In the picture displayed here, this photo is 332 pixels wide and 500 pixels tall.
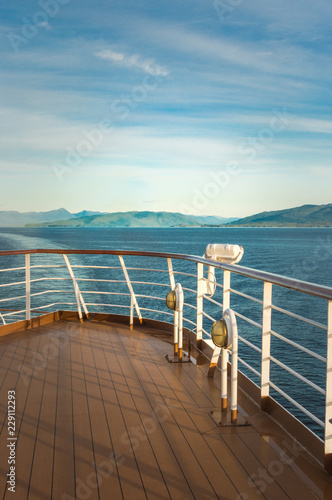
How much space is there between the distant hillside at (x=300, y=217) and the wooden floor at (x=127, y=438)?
156 meters

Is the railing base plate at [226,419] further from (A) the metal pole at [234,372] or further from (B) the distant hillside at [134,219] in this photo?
(B) the distant hillside at [134,219]

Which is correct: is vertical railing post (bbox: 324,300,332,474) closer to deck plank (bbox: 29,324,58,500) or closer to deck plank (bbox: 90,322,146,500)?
deck plank (bbox: 90,322,146,500)

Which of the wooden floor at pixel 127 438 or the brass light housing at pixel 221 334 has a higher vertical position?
the brass light housing at pixel 221 334

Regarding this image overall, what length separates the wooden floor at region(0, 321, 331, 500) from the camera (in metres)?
1.84

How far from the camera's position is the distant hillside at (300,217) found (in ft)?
504

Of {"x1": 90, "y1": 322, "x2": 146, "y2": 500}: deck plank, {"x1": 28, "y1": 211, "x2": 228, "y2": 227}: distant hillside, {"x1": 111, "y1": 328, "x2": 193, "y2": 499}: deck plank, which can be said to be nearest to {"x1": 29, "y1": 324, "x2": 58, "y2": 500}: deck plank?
{"x1": 90, "y1": 322, "x2": 146, "y2": 500}: deck plank

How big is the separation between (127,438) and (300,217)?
163571 mm

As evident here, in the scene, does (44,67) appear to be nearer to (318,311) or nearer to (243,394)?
(318,311)

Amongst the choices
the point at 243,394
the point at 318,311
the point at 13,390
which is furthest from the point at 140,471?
the point at 318,311

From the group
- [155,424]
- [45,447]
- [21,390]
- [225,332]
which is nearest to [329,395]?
[225,332]

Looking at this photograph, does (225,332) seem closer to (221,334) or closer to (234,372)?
(221,334)

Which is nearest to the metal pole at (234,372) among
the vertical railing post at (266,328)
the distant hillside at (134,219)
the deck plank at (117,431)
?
the vertical railing post at (266,328)

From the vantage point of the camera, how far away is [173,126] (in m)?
38.9

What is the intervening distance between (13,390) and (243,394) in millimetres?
1644
